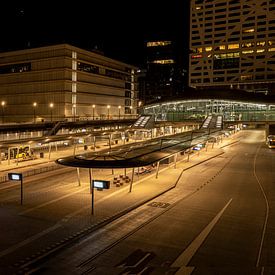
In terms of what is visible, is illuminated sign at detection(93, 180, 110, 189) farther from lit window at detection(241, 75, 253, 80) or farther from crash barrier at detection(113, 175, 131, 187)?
lit window at detection(241, 75, 253, 80)

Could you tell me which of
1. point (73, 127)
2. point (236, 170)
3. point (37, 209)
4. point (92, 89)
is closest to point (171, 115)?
point (92, 89)

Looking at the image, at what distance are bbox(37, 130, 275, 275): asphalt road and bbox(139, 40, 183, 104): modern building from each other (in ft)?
528

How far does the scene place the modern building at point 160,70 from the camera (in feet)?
607

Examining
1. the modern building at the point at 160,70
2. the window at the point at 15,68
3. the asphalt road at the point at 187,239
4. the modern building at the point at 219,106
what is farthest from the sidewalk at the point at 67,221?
the modern building at the point at 160,70

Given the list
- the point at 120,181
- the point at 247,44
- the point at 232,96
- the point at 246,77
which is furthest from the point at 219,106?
the point at 120,181

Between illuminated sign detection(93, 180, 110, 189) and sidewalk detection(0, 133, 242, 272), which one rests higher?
illuminated sign detection(93, 180, 110, 189)

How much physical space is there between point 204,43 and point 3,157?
127136 millimetres

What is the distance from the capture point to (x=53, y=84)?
96.4 m

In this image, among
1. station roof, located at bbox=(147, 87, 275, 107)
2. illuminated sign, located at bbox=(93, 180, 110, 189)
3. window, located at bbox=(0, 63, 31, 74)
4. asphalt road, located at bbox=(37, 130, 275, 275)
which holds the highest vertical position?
window, located at bbox=(0, 63, 31, 74)

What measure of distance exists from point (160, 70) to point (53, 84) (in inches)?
3873

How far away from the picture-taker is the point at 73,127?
240 feet

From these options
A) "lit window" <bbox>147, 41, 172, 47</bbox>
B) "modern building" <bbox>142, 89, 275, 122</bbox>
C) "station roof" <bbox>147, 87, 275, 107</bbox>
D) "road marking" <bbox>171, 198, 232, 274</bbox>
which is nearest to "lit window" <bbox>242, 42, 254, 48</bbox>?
"modern building" <bbox>142, 89, 275, 122</bbox>

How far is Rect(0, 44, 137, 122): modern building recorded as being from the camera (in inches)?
3752

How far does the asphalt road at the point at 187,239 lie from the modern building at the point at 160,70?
161031 mm
